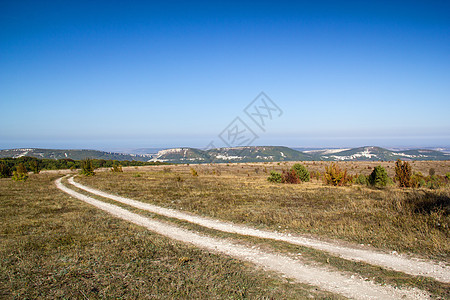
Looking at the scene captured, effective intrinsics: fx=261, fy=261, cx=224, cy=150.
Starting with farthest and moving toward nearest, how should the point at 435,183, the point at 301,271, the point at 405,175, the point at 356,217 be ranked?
the point at 435,183, the point at 405,175, the point at 356,217, the point at 301,271

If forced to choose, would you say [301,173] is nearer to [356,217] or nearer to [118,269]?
[356,217]

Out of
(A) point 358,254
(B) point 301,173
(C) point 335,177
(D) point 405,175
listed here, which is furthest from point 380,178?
(A) point 358,254

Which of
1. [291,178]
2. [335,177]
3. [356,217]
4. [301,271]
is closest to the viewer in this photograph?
[301,271]

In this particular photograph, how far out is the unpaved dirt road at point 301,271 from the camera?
5312mm

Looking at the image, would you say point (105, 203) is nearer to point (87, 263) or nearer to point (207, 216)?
point (207, 216)

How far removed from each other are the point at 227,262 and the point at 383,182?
87.0 ft

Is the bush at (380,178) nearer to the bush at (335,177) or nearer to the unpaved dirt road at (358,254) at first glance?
the bush at (335,177)

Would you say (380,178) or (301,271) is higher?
(301,271)

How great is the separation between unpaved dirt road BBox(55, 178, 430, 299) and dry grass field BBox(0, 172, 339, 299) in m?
0.45

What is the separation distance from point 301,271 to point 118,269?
15.2 ft

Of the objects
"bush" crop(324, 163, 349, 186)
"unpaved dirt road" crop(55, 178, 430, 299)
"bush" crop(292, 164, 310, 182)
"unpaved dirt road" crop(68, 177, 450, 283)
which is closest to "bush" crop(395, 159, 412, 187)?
"bush" crop(324, 163, 349, 186)

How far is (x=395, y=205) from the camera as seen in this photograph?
500 inches

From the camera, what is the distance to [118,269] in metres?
6.66

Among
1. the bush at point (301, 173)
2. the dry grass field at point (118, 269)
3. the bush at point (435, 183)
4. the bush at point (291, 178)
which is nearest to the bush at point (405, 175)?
the bush at point (435, 183)
